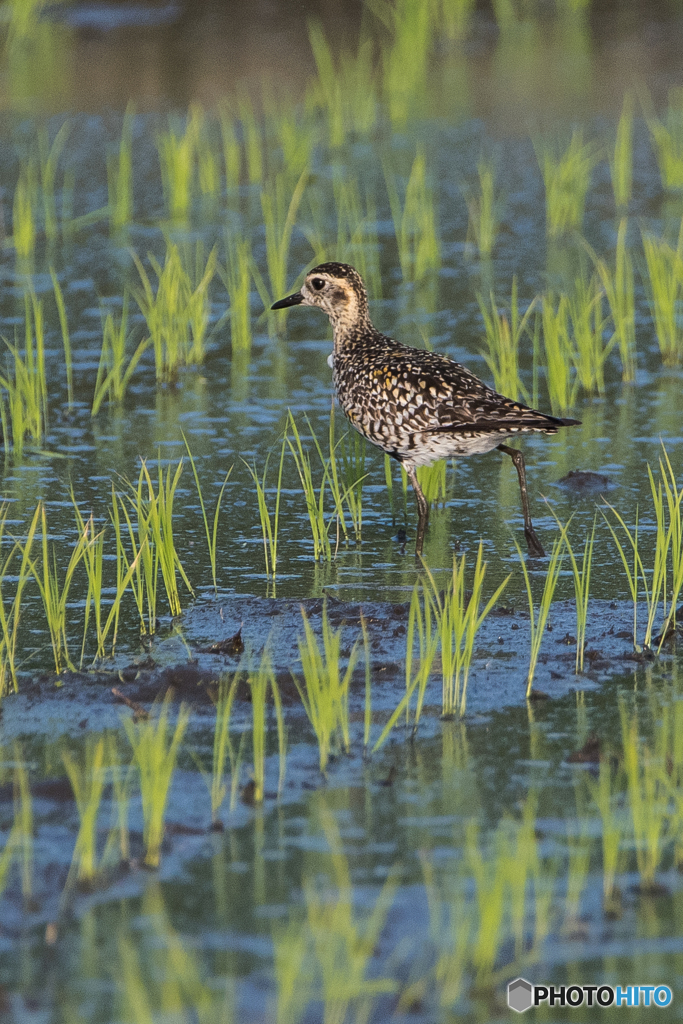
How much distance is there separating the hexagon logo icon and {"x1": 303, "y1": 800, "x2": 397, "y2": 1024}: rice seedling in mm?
264

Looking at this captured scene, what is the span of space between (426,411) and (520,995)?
312 cm

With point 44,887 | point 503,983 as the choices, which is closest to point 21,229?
point 44,887

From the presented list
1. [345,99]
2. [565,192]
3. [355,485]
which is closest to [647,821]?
[355,485]

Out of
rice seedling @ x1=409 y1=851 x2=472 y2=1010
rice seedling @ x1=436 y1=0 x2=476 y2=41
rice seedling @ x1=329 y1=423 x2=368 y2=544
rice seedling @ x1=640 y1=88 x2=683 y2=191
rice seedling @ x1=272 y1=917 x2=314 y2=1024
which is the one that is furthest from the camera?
rice seedling @ x1=436 y1=0 x2=476 y2=41

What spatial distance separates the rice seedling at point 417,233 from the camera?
10.4 m

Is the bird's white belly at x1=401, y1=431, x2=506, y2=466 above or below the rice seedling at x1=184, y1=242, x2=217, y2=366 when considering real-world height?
below

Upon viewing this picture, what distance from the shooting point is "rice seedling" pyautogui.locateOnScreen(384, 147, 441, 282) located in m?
10.4

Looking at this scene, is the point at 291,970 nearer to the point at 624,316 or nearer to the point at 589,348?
the point at 589,348

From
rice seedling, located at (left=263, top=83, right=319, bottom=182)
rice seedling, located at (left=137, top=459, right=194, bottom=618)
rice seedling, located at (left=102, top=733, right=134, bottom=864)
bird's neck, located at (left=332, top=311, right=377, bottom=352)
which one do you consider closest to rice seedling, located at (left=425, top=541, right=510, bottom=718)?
rice seedling, located at (left=102, top=733, right=134, bottom=864)

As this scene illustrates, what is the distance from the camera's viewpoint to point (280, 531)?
6.50 meters

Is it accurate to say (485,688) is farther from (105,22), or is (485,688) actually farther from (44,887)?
(105,22)

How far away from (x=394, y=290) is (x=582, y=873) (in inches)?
287

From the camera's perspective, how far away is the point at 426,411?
593 centimetres

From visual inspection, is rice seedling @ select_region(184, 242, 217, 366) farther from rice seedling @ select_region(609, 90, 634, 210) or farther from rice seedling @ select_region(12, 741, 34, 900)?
rice seedling @ select_region(12, 741, 34, 900)
